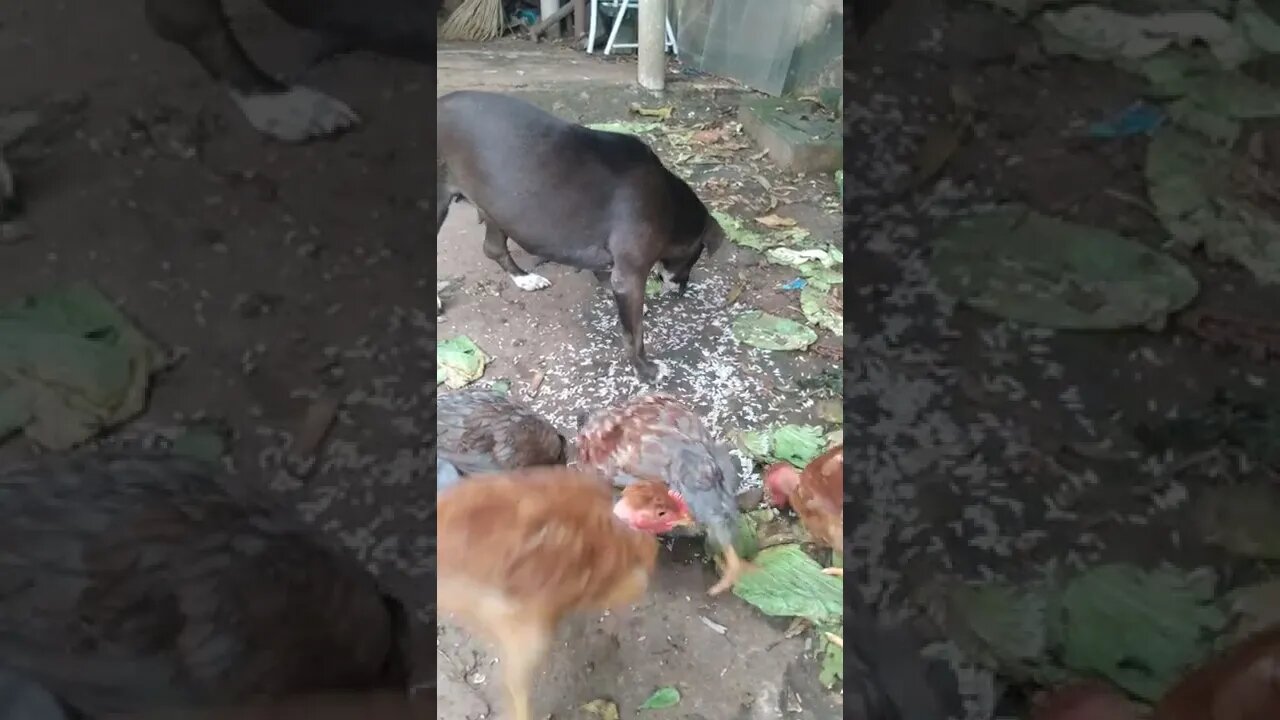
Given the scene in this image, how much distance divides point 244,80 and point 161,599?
8.0 inches

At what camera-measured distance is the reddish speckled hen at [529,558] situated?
1.28 feet

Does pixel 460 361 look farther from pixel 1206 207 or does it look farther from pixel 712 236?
pixel 1206 207

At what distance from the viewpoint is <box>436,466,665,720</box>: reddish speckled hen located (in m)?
0.39

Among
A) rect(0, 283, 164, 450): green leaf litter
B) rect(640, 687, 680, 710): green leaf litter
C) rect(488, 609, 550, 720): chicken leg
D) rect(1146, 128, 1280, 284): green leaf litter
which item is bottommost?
rect(640, 687, 680, 710): green leaf litter

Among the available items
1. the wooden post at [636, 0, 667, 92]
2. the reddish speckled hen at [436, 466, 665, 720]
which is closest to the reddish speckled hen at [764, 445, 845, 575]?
the reddish speckled hen at [436, 466, 665, 720]

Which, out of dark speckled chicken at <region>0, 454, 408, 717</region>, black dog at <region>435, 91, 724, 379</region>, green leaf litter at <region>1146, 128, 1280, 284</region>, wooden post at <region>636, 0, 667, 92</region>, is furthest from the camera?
wooden post at <region>636, 0, 667, 92</region>

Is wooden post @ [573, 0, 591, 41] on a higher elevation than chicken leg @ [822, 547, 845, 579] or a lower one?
lower

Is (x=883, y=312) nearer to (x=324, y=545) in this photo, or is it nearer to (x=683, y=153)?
(x=324, y=545)

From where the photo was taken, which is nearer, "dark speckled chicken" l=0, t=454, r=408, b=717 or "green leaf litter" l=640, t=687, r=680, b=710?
"dark speckled chicken" l=0, t=454, r=408, b=717

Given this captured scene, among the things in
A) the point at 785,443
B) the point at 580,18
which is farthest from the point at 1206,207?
the point at 580,18

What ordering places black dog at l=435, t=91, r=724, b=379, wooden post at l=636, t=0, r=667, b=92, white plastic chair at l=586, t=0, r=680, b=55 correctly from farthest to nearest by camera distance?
1. white plastic chair at l=586, t=0, r=680, b=55
2. wooden post at l=636, t=0, r=667, b=92
3. black dog at l=435, t=91, r=724, b=379

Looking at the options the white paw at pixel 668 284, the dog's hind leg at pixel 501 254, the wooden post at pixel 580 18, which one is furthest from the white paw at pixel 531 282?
the wooden post at pixel 580 18

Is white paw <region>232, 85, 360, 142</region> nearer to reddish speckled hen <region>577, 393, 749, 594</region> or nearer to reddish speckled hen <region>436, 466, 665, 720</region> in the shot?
reddish speckled hen <region>436, 466, 665, 720</region>

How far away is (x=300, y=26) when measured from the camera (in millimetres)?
352
